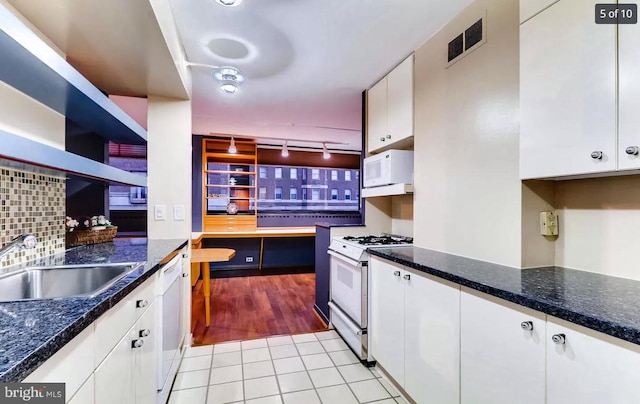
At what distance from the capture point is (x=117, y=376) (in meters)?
1.00

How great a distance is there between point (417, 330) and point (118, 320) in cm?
142

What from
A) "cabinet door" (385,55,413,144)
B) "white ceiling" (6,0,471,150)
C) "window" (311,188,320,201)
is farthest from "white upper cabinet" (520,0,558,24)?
"window" (311,188,320,201)

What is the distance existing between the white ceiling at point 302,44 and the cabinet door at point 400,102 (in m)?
0.09

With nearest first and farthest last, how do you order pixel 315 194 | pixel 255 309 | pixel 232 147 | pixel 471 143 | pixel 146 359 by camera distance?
pixel 146 359 → pixel 471 143 → pixel 255 309 → pixel 232 147 → pixel 315 194

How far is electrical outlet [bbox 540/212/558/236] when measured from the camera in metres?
1.48

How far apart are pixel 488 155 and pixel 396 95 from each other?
1.07 metres

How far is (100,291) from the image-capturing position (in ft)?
Answer: 3.24

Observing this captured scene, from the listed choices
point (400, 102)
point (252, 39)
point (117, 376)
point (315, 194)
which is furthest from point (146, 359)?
point (315, 194)

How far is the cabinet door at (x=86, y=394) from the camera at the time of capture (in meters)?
0.75

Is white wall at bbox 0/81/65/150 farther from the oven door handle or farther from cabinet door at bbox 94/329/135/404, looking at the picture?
the oven door handle

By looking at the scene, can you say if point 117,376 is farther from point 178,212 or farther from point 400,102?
point 400,102

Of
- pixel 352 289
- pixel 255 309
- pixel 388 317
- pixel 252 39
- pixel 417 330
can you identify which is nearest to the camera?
pixel 417 330

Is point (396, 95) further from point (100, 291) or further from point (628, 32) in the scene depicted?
point (100, 291)

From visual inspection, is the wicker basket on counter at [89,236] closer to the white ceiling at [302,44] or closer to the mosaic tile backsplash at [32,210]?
the mosaic tile backsplash at [32,210]
